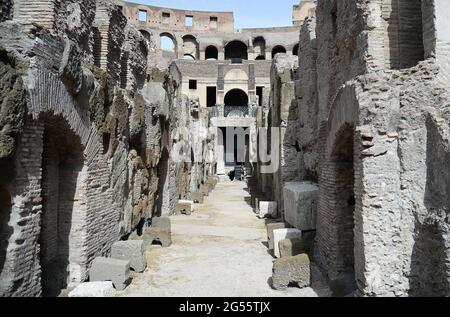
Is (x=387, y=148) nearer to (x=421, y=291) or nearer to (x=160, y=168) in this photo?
(x=421, y=291)

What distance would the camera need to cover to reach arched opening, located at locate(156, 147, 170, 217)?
11664 millimetres

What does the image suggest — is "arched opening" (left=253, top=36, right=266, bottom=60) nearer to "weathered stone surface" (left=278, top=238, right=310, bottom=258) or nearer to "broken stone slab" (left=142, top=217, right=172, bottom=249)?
"broken stone slab" (left=142, top=217, right=172, bottom=249)

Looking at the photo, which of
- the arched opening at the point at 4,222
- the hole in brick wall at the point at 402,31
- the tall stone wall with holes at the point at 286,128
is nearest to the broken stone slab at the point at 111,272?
the arched opening at the point at 4,222

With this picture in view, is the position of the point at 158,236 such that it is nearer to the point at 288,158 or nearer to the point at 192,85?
the point at 288,158

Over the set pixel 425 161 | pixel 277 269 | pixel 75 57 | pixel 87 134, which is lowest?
pixel 277 269

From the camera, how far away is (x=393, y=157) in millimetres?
4211

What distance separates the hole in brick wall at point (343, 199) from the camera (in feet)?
18.2

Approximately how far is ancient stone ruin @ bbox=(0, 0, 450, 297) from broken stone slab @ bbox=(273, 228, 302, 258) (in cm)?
3

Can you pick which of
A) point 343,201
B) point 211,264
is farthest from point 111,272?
point 343,201

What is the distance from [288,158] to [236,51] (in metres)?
37.5

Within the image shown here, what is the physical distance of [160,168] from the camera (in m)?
11.8

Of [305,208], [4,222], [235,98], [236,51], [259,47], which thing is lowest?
[305,208]

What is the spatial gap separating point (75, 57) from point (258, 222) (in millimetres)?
7537

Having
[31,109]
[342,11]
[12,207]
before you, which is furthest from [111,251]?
[342,11]
